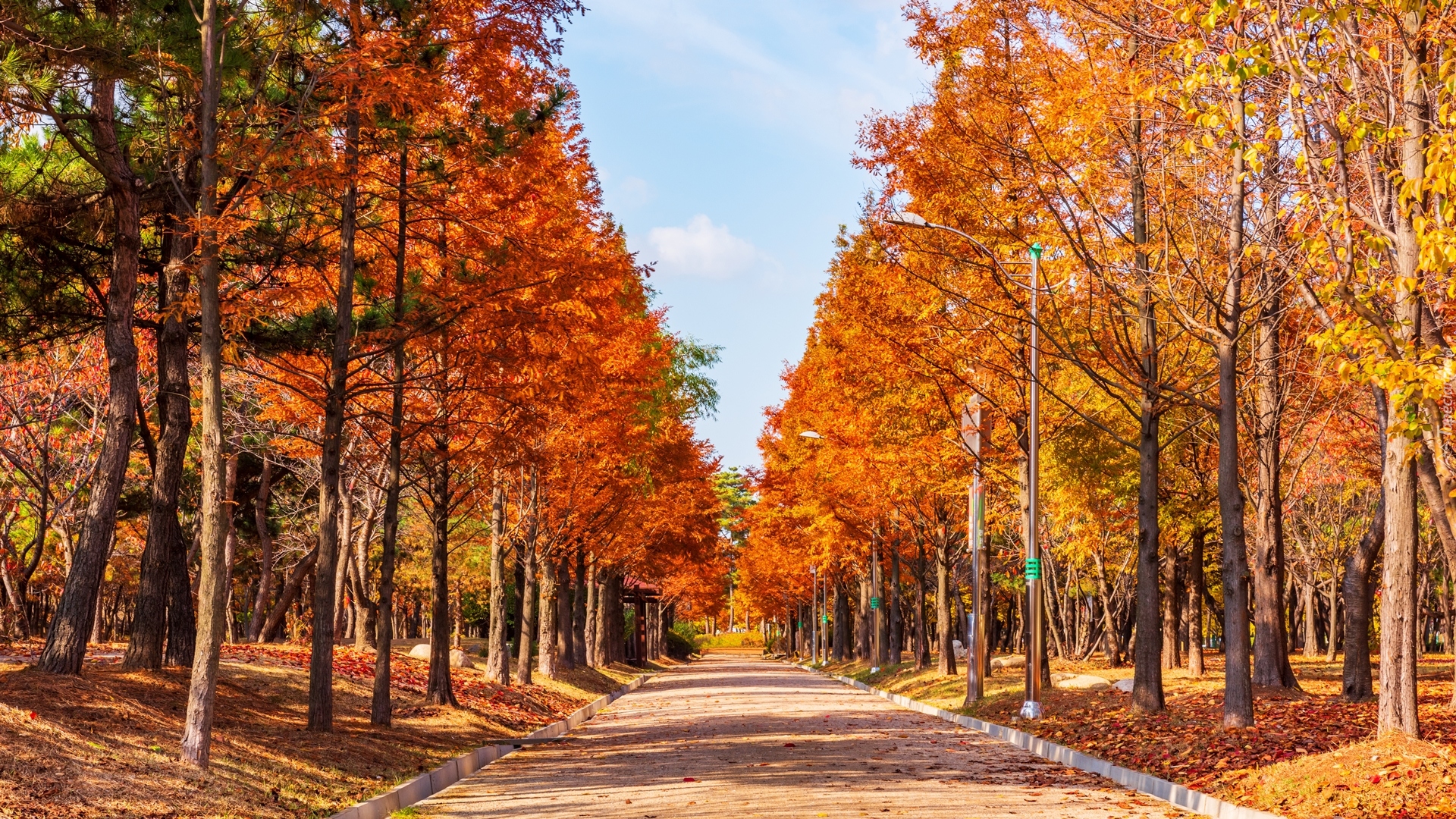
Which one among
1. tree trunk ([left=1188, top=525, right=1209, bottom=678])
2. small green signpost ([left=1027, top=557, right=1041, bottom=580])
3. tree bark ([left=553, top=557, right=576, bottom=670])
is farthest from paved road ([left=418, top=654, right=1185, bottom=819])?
tree bark ([left=553, top=557, right=576, bottom=670])

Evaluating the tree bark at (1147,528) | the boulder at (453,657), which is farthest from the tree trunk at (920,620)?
the tree bark at (1147,528)

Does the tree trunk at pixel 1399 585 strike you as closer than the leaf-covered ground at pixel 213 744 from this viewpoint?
No

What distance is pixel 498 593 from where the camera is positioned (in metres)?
26.8

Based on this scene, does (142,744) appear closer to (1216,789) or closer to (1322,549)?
(1216,789)

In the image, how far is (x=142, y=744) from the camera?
11.7 m

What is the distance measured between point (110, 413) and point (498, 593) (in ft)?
40.4

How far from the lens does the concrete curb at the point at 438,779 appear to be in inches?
439

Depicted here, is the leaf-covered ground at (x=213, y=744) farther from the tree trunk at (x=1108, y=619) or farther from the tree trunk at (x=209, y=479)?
the tree trunk at (x=1108, y=619)

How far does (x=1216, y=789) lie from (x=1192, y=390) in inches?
428

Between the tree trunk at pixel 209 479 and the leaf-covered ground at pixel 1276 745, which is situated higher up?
the tree trunk at pixel 209 479

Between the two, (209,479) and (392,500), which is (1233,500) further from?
(209,479)

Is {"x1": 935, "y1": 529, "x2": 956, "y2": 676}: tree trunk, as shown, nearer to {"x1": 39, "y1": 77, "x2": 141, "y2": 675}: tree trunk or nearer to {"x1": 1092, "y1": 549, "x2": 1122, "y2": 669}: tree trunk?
{"x1": 1092, "y1": 549, "x2": 1122, "y2": 669}: tree trunk

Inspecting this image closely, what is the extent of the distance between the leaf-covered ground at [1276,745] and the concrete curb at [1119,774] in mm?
206

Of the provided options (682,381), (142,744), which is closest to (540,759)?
(142,744)
